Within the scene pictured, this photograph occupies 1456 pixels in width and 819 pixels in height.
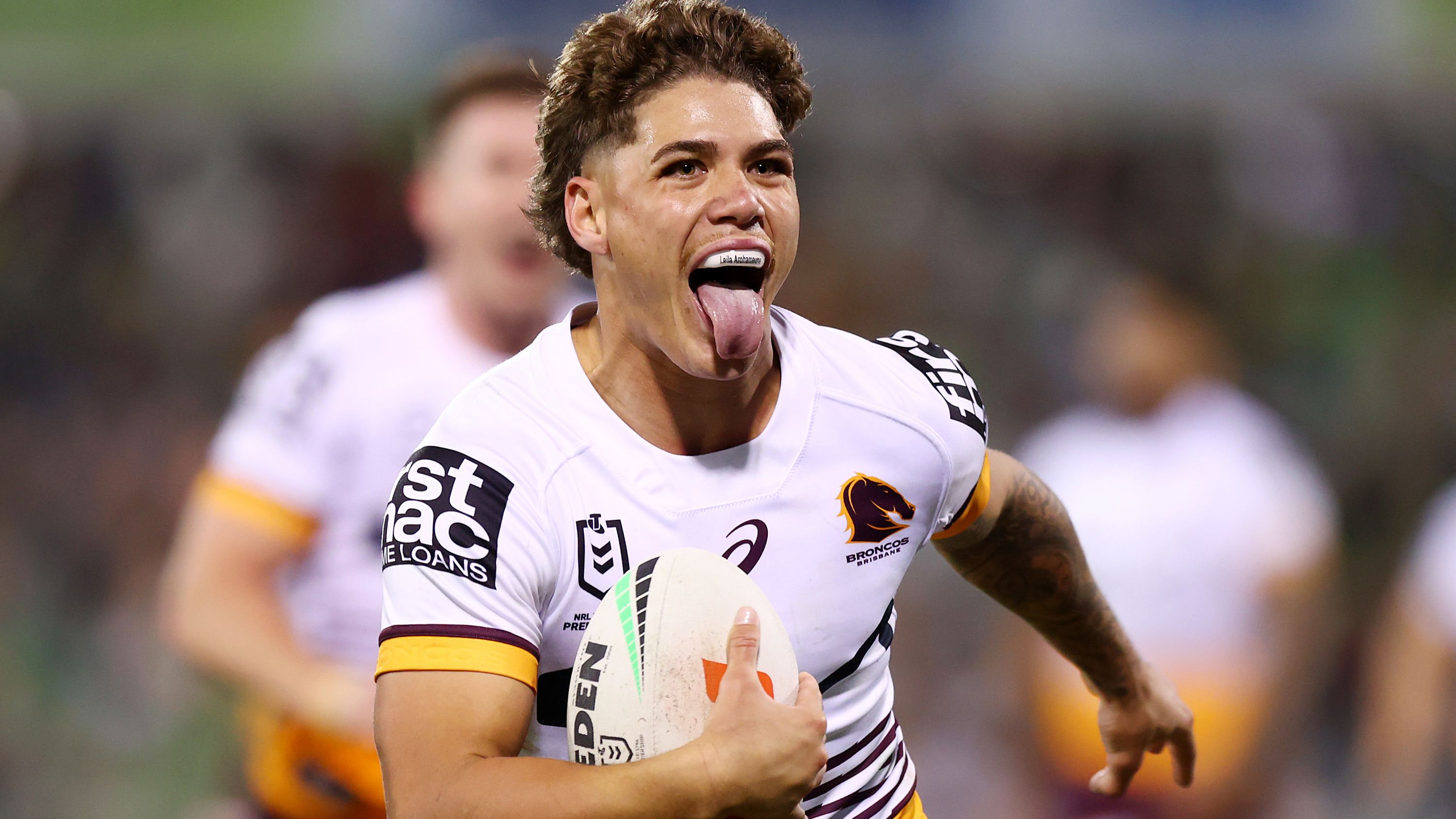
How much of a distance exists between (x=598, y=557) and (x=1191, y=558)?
5021 millimetres

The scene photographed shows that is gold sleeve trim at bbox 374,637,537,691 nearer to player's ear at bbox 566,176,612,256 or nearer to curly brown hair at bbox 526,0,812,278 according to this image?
player's ear at bbox 566,176,612,256

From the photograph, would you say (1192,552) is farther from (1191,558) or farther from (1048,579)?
(1048,579)

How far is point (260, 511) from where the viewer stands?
4871 mm

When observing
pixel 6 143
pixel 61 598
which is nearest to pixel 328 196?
pixel 6 143

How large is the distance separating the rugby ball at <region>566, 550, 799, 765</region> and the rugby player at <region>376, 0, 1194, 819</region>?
0.05 meters

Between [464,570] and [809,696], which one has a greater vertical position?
[464,570]

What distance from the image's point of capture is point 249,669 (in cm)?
485

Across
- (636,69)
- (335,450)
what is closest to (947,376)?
(636,69)

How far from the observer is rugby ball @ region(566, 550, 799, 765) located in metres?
2.39

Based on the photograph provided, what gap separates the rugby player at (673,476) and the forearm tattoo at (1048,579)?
0.30 ft

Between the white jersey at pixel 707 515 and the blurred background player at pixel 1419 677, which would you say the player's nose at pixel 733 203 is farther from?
the blurred background player at pixel 1419 677

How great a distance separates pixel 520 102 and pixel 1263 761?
473cm

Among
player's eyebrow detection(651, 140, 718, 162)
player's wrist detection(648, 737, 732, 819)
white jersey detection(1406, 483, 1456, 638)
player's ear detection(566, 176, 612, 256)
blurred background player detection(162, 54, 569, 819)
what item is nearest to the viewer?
player's wrist detection(648, 737, 732, 819)

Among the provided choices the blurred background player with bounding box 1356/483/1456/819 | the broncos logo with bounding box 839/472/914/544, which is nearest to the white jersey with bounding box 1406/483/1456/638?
the blurred background player with bounding box 1356/483/1456/819
